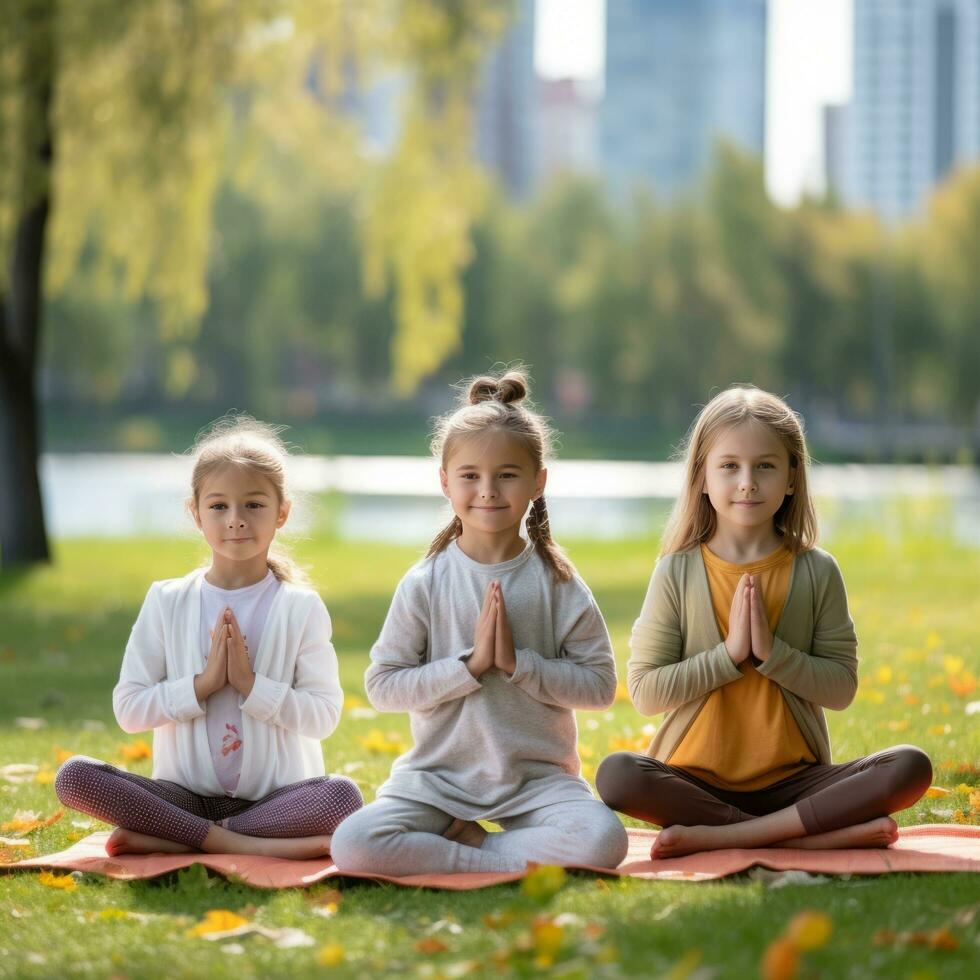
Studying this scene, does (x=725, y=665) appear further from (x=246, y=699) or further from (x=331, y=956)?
(x=331, y=956)

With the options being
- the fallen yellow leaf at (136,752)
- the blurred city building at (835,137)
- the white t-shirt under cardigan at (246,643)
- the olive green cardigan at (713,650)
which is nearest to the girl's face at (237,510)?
the white t-shirt under cardigan at (246,643)

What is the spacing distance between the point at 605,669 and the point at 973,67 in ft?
434

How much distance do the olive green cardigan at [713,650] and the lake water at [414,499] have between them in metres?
0.60

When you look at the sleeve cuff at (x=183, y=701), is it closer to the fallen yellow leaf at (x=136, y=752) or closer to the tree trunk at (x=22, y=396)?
the fallen yellow leaf at (x=136, y=752)

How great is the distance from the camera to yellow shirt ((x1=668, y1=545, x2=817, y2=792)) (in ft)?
12.1

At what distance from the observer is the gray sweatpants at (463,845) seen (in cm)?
342

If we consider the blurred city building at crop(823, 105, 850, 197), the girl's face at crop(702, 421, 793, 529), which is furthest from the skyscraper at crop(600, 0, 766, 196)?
the girl's face at crop(702, 421, 793, 529)

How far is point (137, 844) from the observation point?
3664mm

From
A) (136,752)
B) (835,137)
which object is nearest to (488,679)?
(136,752)

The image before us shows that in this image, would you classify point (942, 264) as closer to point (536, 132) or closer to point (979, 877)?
point (979, 877)

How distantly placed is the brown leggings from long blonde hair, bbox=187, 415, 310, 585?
96 centimetres

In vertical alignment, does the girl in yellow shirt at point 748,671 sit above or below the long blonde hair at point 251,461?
below

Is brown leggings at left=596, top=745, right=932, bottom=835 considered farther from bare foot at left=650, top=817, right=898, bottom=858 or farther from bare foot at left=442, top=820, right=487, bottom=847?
bare foot at left=442, top=820, right=487, bottom=847

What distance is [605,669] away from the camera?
12.0ft
